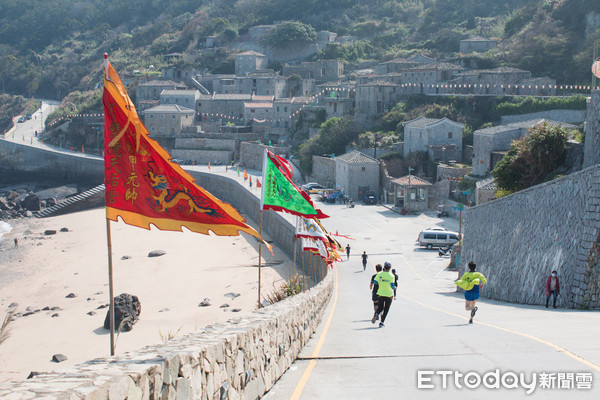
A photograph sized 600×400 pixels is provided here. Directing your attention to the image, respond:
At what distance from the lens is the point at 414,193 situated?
53.2m

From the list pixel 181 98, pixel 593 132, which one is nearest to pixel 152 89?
pixel 181 98

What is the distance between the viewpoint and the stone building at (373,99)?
236 feet

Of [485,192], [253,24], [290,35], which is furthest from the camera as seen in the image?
[253,24]

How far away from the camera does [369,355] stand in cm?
1030

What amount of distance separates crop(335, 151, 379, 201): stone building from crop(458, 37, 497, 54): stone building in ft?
103

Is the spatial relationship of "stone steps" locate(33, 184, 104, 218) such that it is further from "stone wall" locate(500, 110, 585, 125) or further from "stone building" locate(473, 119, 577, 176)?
"stone wall" locate(500, 110, 585, 125)

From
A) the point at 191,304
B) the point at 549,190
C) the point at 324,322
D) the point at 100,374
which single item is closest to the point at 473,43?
the point at 191,304

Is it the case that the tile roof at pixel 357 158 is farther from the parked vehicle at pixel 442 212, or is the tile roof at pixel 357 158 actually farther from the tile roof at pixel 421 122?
the parked vehicle at pixel 442 212

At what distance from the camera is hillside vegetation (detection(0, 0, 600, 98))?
73562 mm

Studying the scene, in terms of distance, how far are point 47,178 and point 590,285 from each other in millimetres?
72818

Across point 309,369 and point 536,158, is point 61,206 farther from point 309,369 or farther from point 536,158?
point 309,369

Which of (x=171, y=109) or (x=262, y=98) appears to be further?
(x=262, y=98)

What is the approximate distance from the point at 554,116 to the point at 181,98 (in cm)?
4396

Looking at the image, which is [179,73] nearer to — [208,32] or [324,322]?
[208,32]
